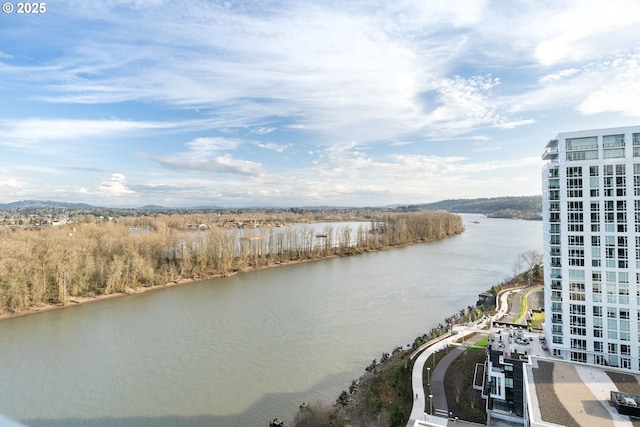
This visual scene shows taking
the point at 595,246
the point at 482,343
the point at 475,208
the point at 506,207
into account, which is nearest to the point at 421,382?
the point at 482,343

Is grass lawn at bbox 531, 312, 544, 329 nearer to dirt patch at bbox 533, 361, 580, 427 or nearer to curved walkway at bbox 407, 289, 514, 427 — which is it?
curved walkway at bbox 407, 289, 514, 427

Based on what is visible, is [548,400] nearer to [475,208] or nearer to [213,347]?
[213,347]

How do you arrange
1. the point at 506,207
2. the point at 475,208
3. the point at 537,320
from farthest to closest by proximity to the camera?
the point at 475,208 → the point at 506,207 → the point at 537,320

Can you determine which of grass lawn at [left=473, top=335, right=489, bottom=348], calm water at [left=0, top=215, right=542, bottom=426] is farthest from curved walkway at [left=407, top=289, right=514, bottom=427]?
calm water at [left=0, top=215, right=542, bottom=426]

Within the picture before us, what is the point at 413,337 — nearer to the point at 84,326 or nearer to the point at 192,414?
the point at 192,414

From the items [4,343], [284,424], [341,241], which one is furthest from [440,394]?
[341,241]
